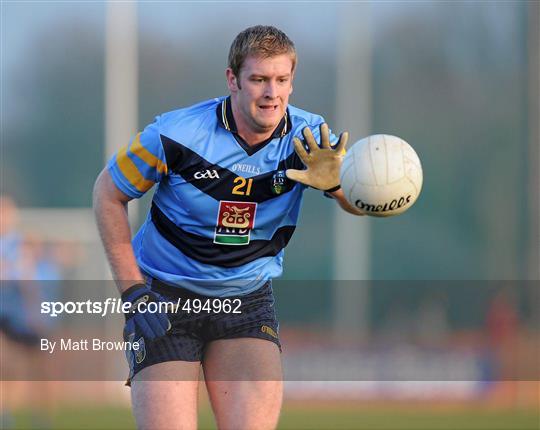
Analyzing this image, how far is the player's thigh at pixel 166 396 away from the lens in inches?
192

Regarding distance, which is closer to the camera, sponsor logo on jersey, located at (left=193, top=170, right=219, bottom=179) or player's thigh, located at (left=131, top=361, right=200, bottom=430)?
player's thigh, located at (left=131, top=361, right=200, bottom=430)

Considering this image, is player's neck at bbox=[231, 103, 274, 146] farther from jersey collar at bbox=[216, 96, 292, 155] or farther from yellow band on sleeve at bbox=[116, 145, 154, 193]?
yellow band on sleeve at bbox=[116, 145, 154, 193]

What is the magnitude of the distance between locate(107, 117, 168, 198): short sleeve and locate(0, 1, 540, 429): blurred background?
43.0 ft

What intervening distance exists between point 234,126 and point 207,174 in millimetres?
269

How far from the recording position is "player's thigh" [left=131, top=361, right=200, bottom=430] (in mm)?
4875

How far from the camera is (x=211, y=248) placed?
530cm

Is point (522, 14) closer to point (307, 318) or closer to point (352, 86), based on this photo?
point (352, 86)

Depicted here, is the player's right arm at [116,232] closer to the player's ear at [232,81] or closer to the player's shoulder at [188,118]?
the player's shoulder at [188,118]

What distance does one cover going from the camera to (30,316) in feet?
37.2

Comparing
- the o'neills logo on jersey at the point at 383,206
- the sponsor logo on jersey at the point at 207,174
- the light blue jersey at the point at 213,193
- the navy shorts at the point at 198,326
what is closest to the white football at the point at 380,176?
the o'neills logo on jersey at the point at 383,206

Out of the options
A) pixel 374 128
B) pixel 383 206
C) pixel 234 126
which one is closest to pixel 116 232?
pixel 234 126

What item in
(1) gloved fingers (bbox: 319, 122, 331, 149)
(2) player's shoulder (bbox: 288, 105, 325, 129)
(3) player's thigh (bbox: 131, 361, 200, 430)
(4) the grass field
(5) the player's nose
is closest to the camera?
(3) player's thigh (bbox: 131, 361, 200, 430)

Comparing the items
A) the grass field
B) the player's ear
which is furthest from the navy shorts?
the grass field

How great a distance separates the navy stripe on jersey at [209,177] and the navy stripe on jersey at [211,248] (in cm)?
24
